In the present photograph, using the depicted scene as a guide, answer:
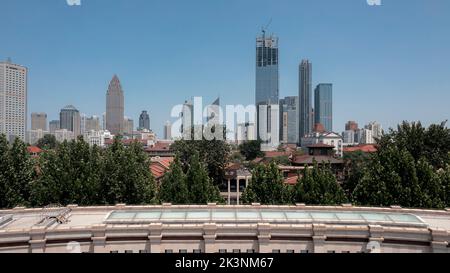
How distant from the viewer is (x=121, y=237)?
1542 cm

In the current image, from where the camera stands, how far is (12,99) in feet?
485

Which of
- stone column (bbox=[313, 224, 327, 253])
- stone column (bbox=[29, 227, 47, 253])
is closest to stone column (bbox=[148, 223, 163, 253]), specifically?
stone column (bbox=[29, 227, 47, 253])

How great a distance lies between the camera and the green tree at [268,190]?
2812 centimetres

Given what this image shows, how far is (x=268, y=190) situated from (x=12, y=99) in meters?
161

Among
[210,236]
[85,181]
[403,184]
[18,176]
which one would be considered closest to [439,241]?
[210,236]

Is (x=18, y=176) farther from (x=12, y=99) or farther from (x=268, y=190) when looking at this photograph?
(x=12, y=99)

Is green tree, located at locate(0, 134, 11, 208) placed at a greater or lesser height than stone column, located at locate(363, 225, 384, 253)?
greater

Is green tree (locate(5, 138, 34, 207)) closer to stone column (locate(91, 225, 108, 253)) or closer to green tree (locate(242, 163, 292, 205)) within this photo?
stone column (locate(91, 225, 108, 253))

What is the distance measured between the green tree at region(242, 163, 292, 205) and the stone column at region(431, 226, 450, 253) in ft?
46.0

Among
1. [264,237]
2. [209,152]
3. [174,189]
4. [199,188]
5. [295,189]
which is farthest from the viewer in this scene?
[209,152]

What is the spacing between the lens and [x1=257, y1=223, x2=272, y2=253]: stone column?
15383 millimetres

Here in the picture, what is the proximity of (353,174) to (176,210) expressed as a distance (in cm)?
3098
